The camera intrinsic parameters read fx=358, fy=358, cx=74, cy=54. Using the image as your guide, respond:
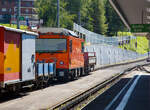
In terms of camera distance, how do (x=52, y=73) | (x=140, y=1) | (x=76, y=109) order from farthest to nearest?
(x=52, y=73) → (x=140, y=1) → (x=76, y=109)

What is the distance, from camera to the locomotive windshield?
83.9 feet

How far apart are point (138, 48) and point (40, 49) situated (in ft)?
346

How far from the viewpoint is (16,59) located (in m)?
16.8

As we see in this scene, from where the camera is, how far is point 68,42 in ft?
84.2

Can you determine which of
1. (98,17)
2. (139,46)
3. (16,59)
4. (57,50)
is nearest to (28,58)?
(16,59)

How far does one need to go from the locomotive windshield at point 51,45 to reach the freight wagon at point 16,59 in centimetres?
614

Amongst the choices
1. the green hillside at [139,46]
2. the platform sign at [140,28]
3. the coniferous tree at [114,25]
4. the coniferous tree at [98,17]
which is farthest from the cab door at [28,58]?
the coniferous tree at [114,25]

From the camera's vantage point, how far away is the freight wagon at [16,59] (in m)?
15.5

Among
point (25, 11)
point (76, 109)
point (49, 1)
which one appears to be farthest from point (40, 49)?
point (25, 11)

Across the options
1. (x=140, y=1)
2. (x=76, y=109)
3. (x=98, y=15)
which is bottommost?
(x=76, y=109)

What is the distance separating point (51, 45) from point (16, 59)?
29.6ft

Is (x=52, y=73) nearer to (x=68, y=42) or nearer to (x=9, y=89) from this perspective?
(x=68, y=42)

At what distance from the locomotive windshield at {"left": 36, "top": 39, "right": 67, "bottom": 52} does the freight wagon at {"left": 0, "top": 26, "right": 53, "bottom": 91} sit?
6.14m

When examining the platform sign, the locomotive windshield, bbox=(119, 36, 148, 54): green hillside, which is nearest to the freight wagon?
→ the locomotive windshield
